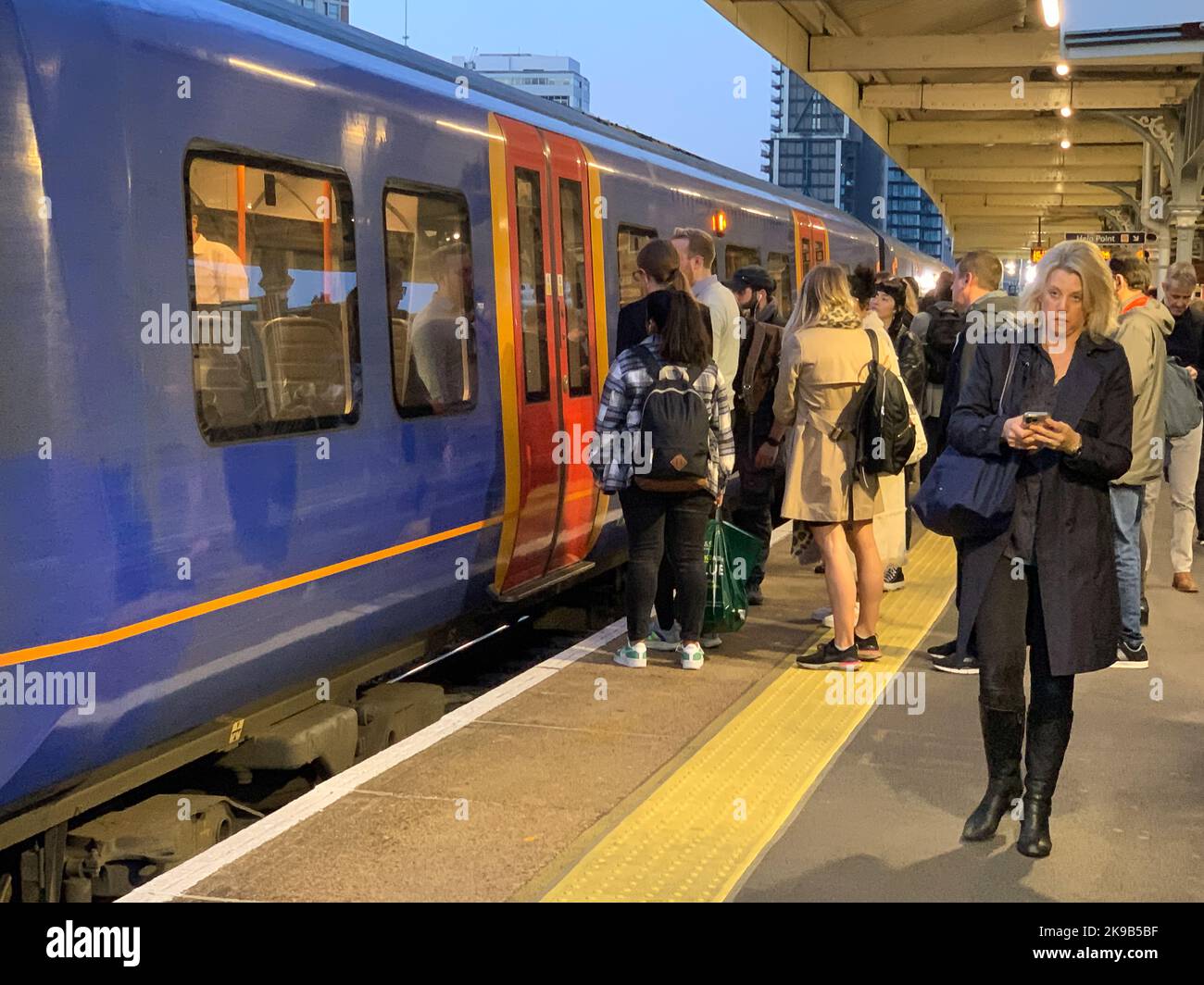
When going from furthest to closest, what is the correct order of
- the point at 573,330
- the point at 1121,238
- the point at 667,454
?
the point at 1121,238 → the point at 573,330 → the point at 667,454

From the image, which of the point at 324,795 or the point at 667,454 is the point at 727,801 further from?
the point at 667,454

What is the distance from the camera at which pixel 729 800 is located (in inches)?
200

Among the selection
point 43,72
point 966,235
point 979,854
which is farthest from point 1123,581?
point 966,235

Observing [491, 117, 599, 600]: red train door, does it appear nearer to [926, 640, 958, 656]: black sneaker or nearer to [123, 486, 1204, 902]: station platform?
[123, 486, 1204, 902]: station platform

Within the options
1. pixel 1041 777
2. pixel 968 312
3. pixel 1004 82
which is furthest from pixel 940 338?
pixel 1004 82

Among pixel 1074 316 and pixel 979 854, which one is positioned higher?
pixel 1074 316

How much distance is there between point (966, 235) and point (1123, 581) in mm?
48333

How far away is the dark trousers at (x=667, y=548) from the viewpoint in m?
6.74

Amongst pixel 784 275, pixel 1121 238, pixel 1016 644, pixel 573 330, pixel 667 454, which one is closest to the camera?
pixel 1016 644

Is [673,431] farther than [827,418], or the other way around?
[827,418]

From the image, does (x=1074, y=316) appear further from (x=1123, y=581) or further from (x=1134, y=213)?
(x=1134, y=213)

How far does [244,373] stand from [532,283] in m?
2.76

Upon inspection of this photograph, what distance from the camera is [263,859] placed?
442cm
